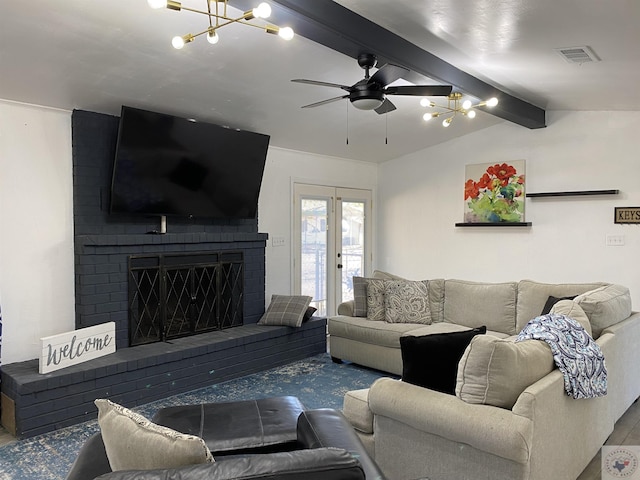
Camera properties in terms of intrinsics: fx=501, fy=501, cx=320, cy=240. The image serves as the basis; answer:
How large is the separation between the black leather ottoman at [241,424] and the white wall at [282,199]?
308 cm

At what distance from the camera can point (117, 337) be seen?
419 cm

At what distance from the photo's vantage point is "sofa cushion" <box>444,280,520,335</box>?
4.51 meters

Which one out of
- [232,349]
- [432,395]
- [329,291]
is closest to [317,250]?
[329,291]

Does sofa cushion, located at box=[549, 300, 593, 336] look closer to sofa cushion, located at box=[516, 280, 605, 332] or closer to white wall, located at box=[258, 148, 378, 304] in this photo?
sofa cushion, located at box=[516, 280, 605, 332]

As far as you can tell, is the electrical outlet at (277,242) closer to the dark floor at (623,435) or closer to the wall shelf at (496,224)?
the wall shelf at (496,224)

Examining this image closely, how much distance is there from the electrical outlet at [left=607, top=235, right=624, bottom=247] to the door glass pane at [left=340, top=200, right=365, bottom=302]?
3.02m

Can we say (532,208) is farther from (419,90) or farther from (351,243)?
(419,90)

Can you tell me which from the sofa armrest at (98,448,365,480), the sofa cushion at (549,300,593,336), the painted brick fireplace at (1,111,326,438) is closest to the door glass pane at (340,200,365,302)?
the painted brick fireplace at (1,111,326,438)

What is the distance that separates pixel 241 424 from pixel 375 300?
277 cm

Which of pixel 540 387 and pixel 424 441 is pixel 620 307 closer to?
pixel 540 387

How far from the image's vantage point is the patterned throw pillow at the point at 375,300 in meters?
4.95

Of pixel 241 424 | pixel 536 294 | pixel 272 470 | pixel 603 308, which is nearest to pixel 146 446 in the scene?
pixel 272 470

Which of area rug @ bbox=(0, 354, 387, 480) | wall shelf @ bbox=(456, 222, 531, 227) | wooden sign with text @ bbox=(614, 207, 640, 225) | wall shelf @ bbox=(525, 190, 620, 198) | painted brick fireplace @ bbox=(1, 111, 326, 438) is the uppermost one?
wall shelf @ bbox=(525, 190, 620, 198)

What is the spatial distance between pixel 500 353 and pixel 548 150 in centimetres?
439
